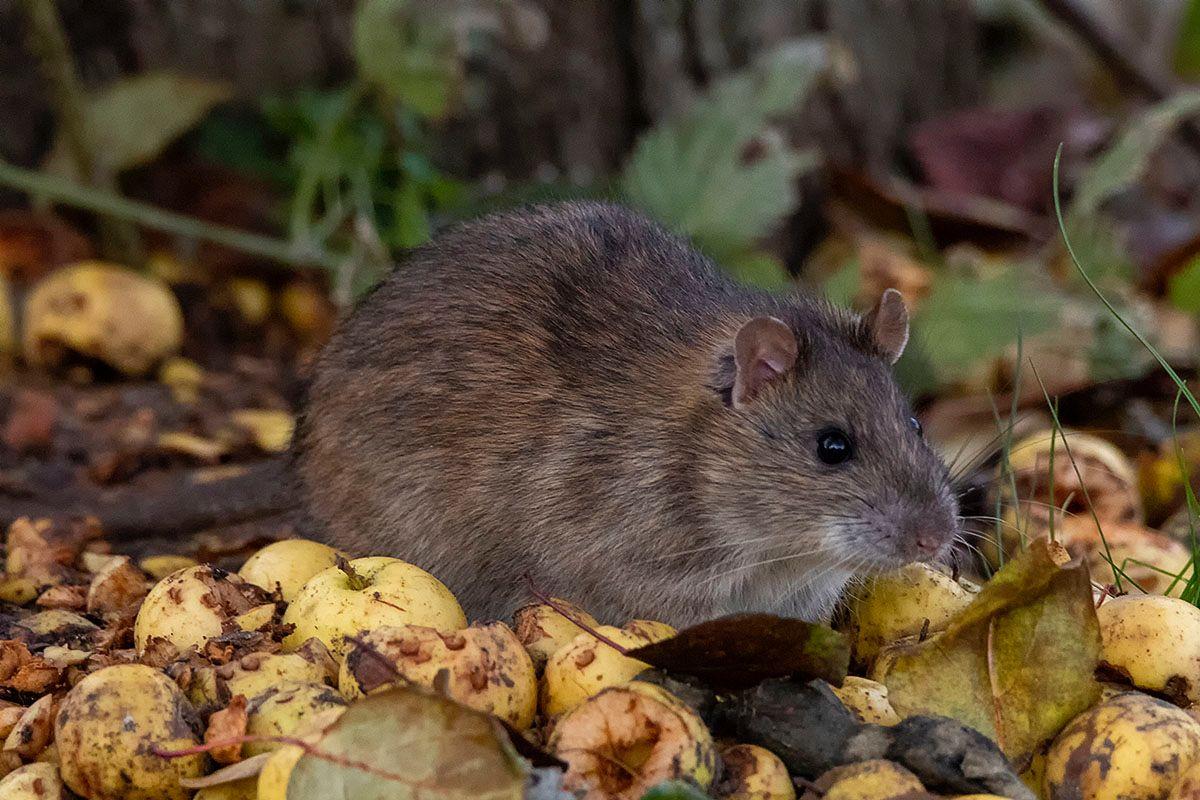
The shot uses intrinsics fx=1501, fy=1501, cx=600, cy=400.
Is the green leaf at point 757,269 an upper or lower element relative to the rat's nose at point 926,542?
lower

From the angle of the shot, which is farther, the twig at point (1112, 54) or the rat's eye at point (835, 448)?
the twig at point (1112, 54)

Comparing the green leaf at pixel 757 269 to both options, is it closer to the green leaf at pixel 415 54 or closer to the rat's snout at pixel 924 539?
the green leaf at pixel 415 54

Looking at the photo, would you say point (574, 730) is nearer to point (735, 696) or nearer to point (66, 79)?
point (735, 696)

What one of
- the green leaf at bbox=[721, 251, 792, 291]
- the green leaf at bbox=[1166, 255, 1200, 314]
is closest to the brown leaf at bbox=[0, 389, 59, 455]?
the green leaf at bbox=[721, 251, 792, 291]

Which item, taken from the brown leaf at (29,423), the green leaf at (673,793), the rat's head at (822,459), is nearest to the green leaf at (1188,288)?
the rat's head at (822,459)

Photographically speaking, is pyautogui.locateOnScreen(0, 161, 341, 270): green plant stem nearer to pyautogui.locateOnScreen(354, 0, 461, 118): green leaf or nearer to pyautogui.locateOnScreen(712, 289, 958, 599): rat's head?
pyautogui.locateOnScreen(354, 0, 461, 118): green leaf
